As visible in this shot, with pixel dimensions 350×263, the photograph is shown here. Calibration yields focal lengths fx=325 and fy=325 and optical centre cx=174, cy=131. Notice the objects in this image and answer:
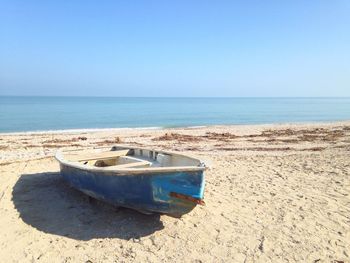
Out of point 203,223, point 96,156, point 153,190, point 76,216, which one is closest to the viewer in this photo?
point 153,190

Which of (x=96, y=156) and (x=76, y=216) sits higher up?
(x=96, y=156)

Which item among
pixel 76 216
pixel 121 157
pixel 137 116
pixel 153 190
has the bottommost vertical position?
pixel 137 116

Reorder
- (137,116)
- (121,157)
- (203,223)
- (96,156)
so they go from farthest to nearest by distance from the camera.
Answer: (137,116) < (121,157) < (96,156) < (203,223)

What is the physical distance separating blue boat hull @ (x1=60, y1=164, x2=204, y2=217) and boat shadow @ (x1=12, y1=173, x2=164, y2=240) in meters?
0.29

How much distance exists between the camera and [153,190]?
5.08 meters

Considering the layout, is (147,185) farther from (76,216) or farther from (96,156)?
(96,156)

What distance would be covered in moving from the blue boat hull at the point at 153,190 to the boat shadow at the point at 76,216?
290 mm

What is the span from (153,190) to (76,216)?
178 centimetres

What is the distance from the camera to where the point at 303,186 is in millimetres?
7727

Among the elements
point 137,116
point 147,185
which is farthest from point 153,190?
point 137,116

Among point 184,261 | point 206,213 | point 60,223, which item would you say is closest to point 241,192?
point 206,213

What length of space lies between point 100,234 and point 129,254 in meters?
0.81

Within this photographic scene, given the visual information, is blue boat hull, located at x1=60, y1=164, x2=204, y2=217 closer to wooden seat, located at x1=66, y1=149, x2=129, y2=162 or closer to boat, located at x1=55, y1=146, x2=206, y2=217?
boat, located at x1=55, y1=146, x2=206, y2=217

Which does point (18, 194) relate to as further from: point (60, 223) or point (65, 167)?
point (60, 223)
